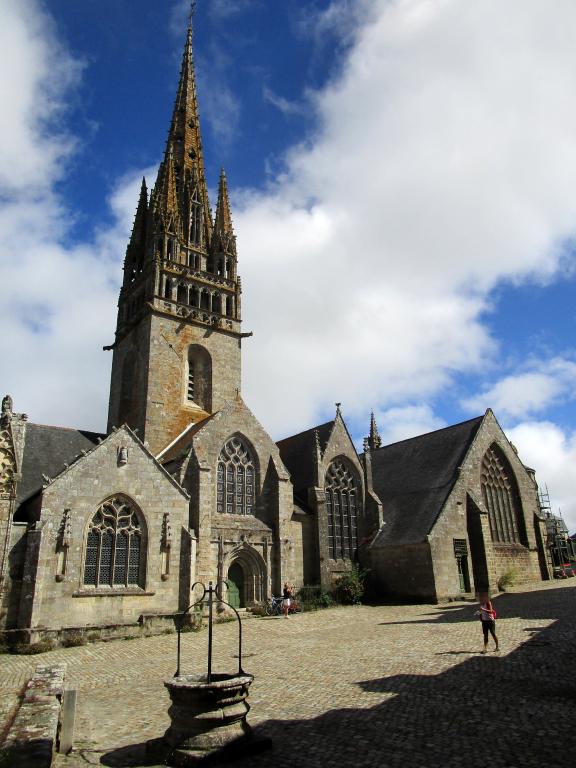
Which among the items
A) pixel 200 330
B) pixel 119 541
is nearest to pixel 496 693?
pixel 119 541

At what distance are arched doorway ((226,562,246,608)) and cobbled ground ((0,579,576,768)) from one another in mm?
5743

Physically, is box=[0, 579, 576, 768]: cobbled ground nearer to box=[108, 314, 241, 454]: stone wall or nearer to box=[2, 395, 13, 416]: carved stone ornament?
box=[2, 395, 13, 416]: carved stone ornament

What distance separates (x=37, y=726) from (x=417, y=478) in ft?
83.7

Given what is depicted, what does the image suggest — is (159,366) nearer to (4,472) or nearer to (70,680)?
(4,472)

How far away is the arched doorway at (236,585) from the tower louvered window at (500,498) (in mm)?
13409

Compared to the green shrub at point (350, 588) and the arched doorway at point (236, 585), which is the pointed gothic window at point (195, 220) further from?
the green shrub at point (350, 588)

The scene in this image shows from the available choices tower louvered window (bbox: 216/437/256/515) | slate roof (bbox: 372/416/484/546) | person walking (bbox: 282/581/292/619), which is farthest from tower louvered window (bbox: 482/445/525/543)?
tower louvered window (bbox: 216/437/256/515)

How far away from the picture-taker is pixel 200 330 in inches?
1267

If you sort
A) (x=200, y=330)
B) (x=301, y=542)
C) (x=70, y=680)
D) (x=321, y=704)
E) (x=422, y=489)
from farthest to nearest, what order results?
(x=200, y=330) → (x=422, y=489) → (x=301, y=542) → (x=70, y=680) → (x=321, y=704)

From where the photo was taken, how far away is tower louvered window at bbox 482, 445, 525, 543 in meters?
29.8

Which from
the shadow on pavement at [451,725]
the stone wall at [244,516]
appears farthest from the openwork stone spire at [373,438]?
the shadow on pavement at [451,725]

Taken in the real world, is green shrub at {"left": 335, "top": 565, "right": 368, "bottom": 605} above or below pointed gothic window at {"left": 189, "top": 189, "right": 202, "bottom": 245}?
below

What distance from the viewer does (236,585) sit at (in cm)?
2447

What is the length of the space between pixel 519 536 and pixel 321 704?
81.2ft
